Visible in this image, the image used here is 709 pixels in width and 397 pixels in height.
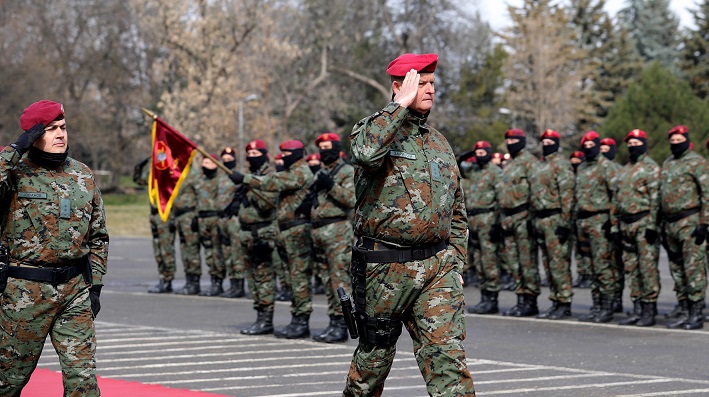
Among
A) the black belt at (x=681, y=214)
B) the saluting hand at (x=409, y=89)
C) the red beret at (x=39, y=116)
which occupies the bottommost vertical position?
the black belt at (x=681, y=214)

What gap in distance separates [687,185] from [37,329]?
Result: 26.2ft

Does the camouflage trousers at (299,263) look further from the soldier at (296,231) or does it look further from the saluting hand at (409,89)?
the saluting hand at (409,89)

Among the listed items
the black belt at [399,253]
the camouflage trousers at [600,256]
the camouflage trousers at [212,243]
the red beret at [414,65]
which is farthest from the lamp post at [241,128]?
the black belt at [399,253]

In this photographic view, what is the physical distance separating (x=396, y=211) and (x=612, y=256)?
828cm

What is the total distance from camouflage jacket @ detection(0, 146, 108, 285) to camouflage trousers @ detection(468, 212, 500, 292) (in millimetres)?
8541

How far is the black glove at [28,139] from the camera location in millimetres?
6664

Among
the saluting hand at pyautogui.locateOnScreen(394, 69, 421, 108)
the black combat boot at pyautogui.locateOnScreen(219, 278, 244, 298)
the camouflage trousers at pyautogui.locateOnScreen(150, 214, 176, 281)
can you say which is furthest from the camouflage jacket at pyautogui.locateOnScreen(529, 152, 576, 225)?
the saluting hand at pyautogui.locateOnScreen(394, 69, 421, 108)

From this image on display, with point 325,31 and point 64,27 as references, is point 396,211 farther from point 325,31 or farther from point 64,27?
point 64,27

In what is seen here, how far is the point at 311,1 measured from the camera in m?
Answer: 56.7

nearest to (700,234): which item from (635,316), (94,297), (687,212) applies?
(687,212)

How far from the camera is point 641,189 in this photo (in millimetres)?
12922

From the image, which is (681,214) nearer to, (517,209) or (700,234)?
(700,234)

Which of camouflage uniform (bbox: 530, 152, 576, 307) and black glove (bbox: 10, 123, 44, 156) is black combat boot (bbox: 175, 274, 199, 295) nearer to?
camouflage uniform (bbox: 530, 152, 576, 307)

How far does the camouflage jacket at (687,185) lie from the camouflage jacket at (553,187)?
1654mm
